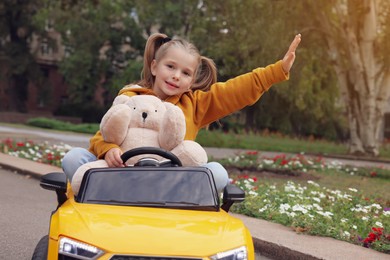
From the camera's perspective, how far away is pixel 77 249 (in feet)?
12.3

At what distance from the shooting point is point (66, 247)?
381cm

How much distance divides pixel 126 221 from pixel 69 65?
45151 millimetres

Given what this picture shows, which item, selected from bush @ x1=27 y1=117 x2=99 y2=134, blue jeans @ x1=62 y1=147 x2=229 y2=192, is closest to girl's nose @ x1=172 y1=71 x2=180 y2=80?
blue jeans @ x1=62 y1=147 x2=229 y2=192

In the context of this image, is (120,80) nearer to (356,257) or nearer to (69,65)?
(69,65)

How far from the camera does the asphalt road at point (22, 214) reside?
263 inches

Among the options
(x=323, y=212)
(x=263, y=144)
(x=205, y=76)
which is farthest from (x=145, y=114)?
(x=263, y=144)

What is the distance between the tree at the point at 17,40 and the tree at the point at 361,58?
30.0m

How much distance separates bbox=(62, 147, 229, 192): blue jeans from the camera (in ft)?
15.8

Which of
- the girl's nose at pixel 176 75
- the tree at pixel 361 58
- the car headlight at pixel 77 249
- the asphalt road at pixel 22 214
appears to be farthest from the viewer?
the tree at pixel 361 58

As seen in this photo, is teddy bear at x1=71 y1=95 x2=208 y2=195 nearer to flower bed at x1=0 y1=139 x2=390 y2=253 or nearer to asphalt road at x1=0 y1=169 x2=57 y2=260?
asphalt road at x1=0 y1=169 x2=57 y2=260

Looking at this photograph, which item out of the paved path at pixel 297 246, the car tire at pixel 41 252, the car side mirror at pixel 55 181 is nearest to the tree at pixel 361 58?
the paved path at pixel 297 246

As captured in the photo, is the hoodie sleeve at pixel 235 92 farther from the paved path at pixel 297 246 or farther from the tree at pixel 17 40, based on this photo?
the tree at pixel 17 40

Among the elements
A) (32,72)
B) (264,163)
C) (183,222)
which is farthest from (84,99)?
(183,222)

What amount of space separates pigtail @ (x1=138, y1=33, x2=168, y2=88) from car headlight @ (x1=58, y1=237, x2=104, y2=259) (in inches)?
87.2
